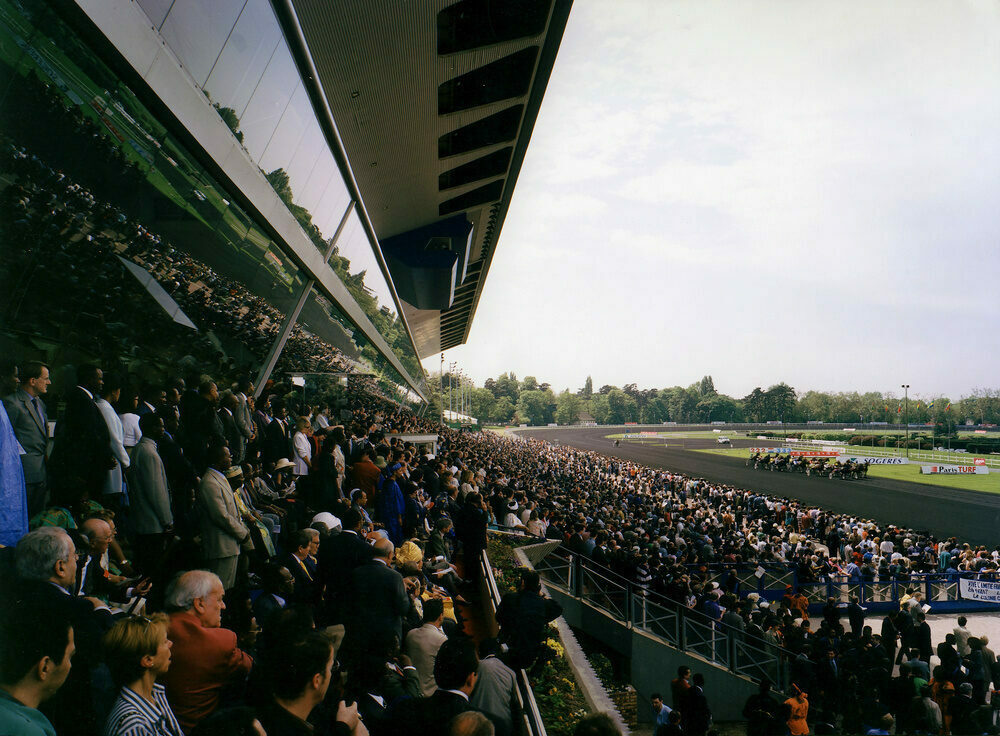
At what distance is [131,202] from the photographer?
3.42m

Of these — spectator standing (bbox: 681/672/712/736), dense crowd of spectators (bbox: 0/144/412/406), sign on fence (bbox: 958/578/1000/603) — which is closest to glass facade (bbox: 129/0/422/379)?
dense crowd of spectators (bbox: 0/144/412/406)

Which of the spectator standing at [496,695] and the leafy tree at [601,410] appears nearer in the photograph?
the spectator standing at [496,695]

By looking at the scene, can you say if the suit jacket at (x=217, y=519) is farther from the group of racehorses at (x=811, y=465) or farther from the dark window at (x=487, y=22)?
the group of racehorses at (x=811, y=465)

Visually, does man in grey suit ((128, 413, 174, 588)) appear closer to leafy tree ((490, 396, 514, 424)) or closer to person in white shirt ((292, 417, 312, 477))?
person in white shirt ((292, 417, 312, 477))

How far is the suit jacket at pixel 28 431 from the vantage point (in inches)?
106

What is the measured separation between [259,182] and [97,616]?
12.2ft

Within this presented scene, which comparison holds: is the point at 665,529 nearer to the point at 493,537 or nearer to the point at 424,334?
the point at 493,537

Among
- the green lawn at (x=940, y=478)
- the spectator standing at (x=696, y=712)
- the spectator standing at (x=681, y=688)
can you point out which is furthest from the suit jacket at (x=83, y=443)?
the green lawn at (x=940, y=478)

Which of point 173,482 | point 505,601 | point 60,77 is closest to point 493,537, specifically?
point 505,601

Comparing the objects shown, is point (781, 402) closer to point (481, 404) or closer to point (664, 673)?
point (481, 404)

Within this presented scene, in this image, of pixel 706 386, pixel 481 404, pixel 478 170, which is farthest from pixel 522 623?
pixel 706 386

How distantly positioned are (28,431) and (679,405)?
573 feet

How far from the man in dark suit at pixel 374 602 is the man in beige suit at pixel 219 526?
0.79m

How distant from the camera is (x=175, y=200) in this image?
386 centimetres
